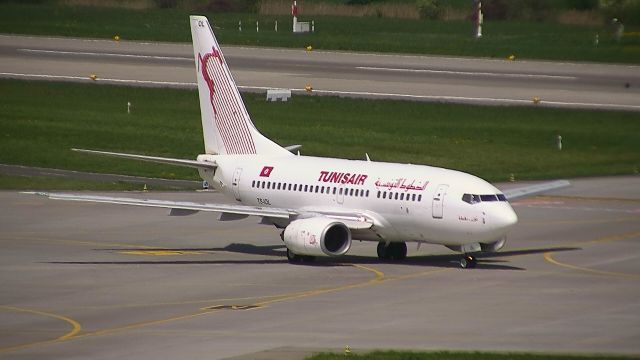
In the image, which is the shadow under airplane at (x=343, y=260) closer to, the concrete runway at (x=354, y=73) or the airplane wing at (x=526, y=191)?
the airplane wing at (x=526, y=191)

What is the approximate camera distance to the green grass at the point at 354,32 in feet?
417

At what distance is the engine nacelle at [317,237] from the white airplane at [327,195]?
0.12ft

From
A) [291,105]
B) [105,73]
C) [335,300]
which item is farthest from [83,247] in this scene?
[105,73]

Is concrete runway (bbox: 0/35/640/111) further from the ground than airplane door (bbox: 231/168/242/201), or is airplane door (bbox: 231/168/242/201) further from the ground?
concrete runway (bbox: 0/35/640/111)

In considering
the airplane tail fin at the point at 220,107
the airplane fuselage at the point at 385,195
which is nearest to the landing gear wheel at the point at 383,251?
the airplane fuselage at the point at 385,195

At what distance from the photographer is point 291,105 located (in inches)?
4269

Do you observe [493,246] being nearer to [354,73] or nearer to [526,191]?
[526,191]

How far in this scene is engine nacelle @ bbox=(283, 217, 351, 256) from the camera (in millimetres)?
58188

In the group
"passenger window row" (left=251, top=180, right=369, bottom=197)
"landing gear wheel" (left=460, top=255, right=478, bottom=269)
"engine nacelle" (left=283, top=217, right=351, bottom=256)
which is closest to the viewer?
"engine nacelle" (left=283, top=217, right=351, bottom=256)

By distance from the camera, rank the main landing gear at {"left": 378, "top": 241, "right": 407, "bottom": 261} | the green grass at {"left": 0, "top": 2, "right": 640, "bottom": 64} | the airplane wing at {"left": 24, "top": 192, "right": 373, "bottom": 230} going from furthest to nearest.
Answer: the green grass at {"left": 0, "top": 2, "right": 640, "bottom": 64}, the main landing gear at {"left": 378, "top": 241, "right": 407, "bottom": 261}, the airplane wing at {"left": 24, "top": 192, "right": 373, "bottom": 230}

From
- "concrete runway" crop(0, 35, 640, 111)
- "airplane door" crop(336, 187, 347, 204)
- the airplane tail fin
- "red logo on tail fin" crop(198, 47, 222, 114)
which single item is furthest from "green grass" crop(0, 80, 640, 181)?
"airplane door" crop(336, 187, 347, 204)

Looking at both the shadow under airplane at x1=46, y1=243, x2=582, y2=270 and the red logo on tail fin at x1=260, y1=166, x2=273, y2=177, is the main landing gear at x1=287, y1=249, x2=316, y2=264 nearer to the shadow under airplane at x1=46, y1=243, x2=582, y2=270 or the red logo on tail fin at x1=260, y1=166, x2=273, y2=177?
the shadow under airplane at x1=46, y1=243, x2=582, y2=270

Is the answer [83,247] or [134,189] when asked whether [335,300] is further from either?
[134,189]

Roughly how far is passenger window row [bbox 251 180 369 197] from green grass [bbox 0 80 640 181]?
23.3m
